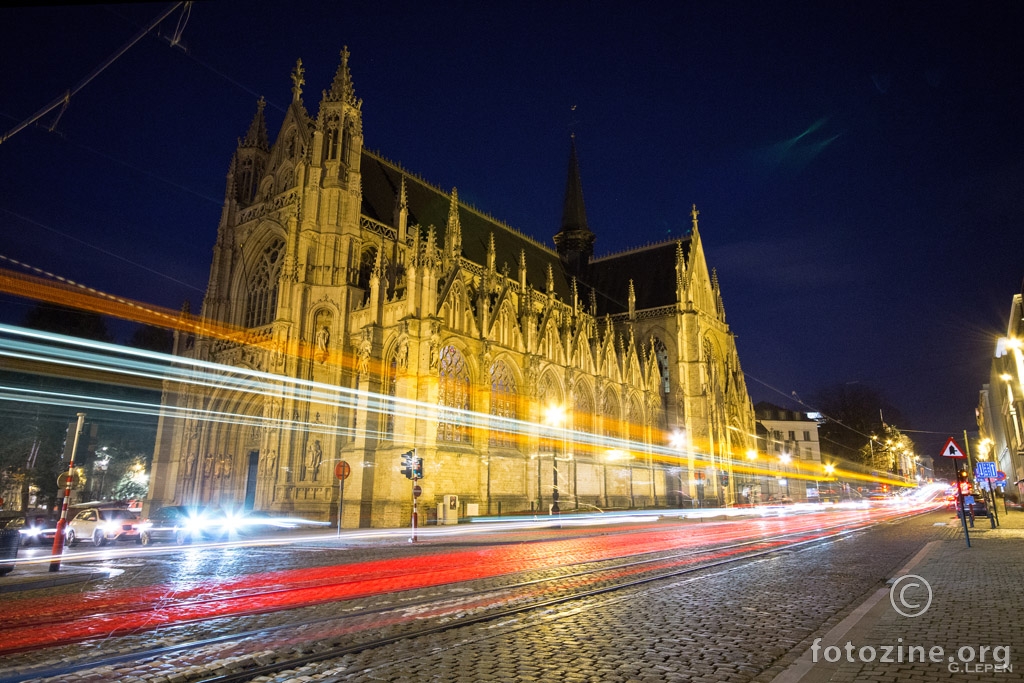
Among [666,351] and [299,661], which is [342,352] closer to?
[299,661]

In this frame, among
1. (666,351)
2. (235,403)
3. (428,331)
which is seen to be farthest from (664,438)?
(235,403)

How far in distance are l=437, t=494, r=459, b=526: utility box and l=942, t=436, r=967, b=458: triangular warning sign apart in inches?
711

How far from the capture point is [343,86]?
112ft

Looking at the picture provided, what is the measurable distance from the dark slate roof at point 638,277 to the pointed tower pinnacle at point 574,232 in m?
1.51

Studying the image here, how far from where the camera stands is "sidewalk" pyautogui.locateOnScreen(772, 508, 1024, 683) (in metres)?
4.69

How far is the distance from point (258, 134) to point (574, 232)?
33270mm

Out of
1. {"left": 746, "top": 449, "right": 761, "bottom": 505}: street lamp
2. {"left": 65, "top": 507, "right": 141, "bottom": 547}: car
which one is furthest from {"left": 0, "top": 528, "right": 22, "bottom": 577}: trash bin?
{"left": 746, "top": 449, "right": 761, "bottom": 505}: street lamp

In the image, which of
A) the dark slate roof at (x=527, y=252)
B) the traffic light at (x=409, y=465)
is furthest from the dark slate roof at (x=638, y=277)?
the traffic light at (x=409, y=465)

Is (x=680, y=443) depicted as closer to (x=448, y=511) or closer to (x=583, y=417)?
(x=583, y=417)

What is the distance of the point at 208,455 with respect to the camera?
32281 mm

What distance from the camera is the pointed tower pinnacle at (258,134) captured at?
127ft

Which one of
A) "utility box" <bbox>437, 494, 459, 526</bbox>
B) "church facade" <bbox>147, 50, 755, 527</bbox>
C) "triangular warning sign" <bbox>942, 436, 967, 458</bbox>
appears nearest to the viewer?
"triangular warning sign" <bbox>942, 436, 967, 458</bbox>

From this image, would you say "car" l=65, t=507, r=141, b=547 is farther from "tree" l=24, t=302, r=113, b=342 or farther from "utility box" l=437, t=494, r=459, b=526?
"tree" l=24, t=302, r=113, b=342

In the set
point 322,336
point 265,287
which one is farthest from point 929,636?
point 265,287
